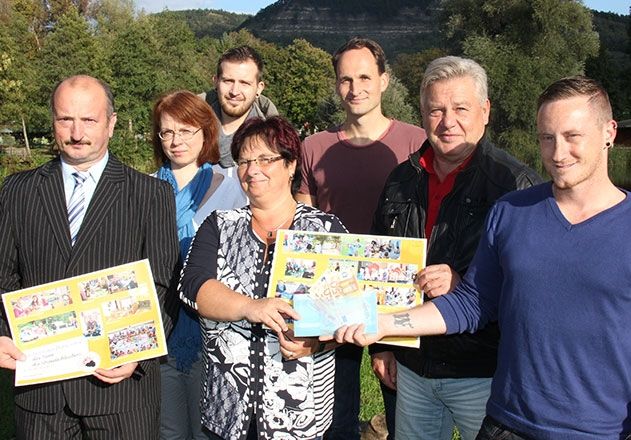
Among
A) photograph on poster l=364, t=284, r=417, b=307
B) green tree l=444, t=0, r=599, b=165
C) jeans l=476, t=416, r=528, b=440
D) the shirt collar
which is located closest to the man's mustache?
the shirt collar

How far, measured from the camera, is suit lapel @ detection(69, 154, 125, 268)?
318 cm

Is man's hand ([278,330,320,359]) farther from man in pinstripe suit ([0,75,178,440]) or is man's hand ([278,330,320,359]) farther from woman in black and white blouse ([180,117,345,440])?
man in pinstripe suit ([0,75,178,440])

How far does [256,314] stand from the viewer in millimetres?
2891

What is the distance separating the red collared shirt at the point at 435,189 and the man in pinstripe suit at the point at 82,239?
1446mm

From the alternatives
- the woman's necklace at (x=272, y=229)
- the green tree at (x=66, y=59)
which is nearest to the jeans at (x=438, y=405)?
the woman's necklace at (x=272, y=229)

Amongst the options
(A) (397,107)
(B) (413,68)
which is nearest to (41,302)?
(A) (397,107)

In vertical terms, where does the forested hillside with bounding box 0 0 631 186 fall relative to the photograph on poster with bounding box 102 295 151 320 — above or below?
above

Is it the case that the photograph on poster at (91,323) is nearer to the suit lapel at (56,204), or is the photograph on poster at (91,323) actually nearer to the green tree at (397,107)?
the suit lapel at (56,204)

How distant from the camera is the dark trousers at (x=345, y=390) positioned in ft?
13.6

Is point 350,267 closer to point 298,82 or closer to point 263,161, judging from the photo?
point 263,161

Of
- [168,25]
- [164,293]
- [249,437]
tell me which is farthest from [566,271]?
[168,25]

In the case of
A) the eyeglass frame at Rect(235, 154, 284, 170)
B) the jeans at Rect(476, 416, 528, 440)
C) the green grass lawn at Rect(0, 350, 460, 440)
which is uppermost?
the eyeglass frame at Rect(235, 154, 284, 170)

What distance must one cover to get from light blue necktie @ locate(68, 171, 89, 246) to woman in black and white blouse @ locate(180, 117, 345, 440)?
0.63 meters

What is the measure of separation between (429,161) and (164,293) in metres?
1.67
